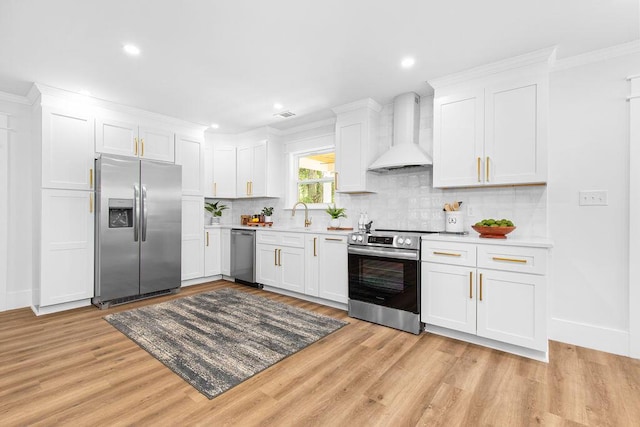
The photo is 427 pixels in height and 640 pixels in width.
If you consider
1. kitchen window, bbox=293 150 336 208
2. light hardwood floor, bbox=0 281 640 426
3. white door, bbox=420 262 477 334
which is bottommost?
light hardwood floor, bbox=0 281 640 426

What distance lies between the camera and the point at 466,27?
227 centimetres

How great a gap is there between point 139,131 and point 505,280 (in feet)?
15.0

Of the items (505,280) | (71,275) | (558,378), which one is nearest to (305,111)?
(505,280)

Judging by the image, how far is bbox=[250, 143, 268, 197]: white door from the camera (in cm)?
492

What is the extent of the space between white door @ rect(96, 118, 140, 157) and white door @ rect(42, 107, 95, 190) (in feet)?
0.30

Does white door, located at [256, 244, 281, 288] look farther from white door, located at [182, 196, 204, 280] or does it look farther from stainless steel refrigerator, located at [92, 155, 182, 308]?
stainless steel refrigerator, located at [92, 155, 182, 308]

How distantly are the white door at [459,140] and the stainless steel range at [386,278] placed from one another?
708mm

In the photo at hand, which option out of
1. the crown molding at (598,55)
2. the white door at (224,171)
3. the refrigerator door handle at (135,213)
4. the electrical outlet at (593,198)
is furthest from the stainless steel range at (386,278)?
the white door at (224,171)

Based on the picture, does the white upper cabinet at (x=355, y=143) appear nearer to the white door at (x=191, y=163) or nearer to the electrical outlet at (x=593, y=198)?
the electrical outlet at (x=593, y=198)

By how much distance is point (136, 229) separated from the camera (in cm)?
386

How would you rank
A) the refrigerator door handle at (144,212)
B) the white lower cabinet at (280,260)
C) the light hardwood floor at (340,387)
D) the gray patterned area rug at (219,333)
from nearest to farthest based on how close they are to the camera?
the light hardwood floor at (340,387) < the gray patterned area rug at (219,333) < the refrigerator door handle at (144,212) < the white lower cabinet at (280,260)

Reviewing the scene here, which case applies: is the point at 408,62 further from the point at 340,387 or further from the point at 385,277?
the point at 340,387

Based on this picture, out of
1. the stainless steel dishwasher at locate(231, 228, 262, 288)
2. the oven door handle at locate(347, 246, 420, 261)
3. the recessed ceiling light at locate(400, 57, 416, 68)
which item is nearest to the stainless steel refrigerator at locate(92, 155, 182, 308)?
the stainless steel dishwasher at locate(231, 228, 262, 288)

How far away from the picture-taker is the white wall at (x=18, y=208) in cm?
362
